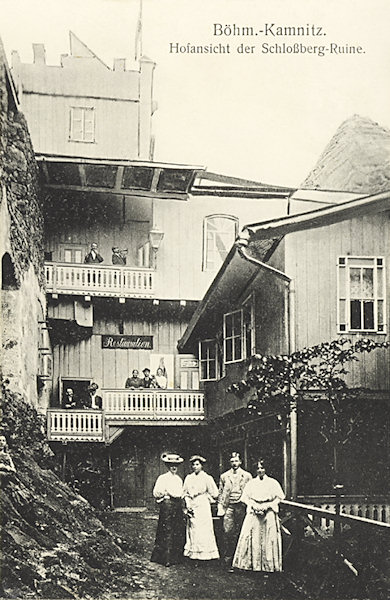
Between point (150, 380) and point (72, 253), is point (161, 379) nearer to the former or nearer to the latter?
point (150, 380)

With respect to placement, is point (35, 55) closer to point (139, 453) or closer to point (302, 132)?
point (302, 132)

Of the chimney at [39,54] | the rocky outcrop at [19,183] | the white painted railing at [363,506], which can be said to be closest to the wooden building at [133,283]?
the rocky outcrop at [19,183]

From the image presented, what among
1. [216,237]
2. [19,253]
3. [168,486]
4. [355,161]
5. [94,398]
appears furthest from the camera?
[216,237]

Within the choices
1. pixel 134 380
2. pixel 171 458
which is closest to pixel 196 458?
pixel 171 458

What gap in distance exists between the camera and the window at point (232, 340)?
6121mm

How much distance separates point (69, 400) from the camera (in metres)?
5.81

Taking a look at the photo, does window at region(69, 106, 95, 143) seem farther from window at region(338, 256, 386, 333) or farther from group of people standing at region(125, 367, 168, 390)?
window at region(338, 256, 386, 333)

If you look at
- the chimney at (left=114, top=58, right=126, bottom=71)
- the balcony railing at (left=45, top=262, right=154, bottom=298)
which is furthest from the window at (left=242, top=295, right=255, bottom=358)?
the chimney at (left=114, top=58, right=126, bottom=71)

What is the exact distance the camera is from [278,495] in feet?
19.0

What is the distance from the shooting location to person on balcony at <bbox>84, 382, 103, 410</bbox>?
19.4 ft

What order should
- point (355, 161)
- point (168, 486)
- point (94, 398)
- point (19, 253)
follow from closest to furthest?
point (19, 253) → point (168, 486) → point (94, 398) → point (355, 161)

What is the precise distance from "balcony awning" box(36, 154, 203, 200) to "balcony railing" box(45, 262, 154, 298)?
0.56 metres

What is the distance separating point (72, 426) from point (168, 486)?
2.51 ft

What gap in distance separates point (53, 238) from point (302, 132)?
188 cm
